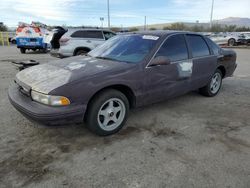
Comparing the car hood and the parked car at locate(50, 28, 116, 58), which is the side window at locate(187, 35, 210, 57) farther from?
the parked car at locate(50, 28, 116, 58)

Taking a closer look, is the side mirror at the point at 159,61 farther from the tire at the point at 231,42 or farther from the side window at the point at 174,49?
the tire at the point at 231,42

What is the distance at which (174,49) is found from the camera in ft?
13.0

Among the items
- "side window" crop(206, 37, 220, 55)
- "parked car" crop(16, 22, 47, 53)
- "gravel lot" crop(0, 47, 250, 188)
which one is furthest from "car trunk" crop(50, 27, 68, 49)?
"side window" crop(206, 37, 220, 55)

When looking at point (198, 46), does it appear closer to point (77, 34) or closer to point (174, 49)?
point (174, 49)

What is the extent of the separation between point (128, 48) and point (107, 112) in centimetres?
131

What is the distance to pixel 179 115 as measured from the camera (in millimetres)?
4059

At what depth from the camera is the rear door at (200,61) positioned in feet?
14.3

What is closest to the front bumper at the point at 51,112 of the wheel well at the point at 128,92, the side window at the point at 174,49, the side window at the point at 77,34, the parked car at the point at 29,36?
the wheel well at the point at 128,92

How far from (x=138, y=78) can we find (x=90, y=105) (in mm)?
893

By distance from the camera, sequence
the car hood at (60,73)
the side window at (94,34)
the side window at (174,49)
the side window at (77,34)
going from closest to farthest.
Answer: the car hood at (60,73) → the side window at (174,49) → the side window at (77,34) → the side window at (94,34)

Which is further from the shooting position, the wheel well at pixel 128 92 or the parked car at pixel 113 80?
the wheel well at pixel 128 92

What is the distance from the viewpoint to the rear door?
14.3ft

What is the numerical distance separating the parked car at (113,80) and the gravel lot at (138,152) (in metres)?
0.38

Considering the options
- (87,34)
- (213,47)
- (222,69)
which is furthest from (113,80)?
(87,34)
